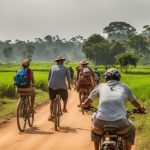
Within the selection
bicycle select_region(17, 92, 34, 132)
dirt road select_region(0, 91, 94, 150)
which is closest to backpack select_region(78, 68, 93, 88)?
dirt road select_region(0, 91, 94, 150)

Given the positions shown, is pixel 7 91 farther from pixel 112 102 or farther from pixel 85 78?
pixel 112 102

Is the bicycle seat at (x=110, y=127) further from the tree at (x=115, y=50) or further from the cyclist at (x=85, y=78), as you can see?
the tree at (x=115, y=50)

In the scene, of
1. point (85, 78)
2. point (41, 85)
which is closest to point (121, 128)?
point (85, 78)

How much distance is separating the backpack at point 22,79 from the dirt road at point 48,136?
1420 millimetres

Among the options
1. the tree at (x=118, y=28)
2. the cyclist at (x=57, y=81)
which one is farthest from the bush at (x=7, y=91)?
the tree at (x=118, y=28)

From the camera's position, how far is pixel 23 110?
1227 centimetres

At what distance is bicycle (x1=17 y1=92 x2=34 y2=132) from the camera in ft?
39.2

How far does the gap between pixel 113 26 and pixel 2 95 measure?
161 meters

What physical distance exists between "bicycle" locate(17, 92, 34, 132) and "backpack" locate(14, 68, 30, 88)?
0.94 feet

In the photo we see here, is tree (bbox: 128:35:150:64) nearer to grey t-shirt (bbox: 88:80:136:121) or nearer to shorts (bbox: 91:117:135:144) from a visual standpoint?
grey t-shirt (bbox: 88:80:136:121)

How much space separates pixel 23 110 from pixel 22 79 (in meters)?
0.96

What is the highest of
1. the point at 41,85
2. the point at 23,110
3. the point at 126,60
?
the point at 23,110

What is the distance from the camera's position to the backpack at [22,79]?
482 inches

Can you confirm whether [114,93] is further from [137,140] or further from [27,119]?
[27,119]
